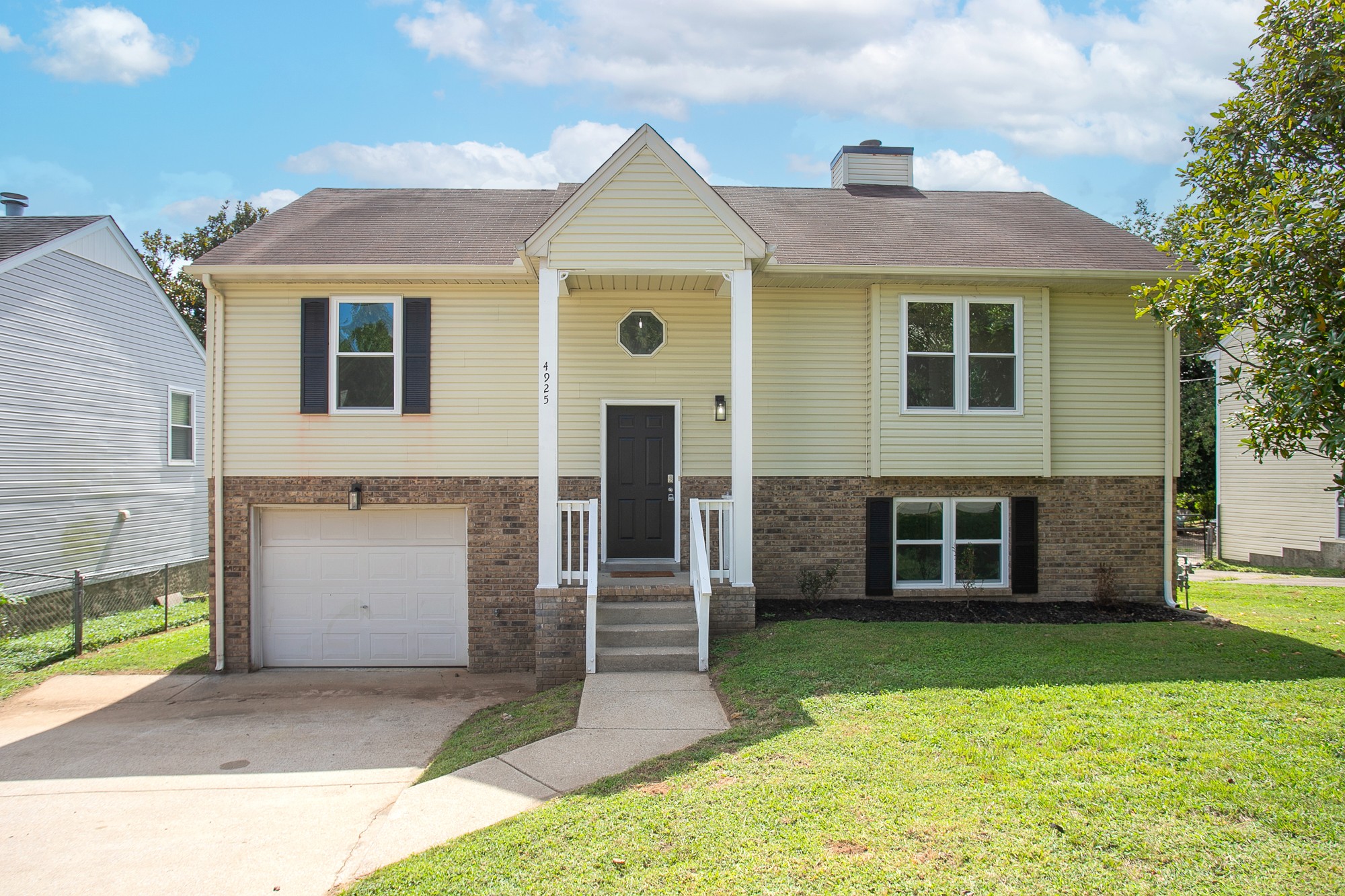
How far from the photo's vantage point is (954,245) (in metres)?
10.5

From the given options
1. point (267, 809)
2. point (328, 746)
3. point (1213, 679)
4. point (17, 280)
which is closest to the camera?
point (267, 809)

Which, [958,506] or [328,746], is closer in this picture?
[328,746]

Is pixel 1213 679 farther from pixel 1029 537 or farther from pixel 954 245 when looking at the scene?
pixel 954 245

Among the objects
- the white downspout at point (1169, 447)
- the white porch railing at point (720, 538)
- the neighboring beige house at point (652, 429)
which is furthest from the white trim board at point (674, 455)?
the white downspout at point (1169, 447)

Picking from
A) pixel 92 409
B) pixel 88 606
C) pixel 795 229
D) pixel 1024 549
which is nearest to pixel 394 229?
pixel 795 229

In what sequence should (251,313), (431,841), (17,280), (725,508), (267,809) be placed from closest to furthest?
(431,841) → (267,809) → (725,508) → (251,313) → (17,280)

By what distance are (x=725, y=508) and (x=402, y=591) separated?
14.4 ft

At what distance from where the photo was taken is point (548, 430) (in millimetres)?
8562

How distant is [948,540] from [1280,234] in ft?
17.7

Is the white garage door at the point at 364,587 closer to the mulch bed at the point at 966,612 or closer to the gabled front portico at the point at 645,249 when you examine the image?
the gabled front portico at the point at 645,249

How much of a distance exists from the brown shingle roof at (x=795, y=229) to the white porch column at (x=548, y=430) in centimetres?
162

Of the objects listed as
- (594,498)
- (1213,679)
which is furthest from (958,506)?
(594,498)

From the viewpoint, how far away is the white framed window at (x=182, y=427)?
50.1 ft

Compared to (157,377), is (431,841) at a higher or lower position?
lower
